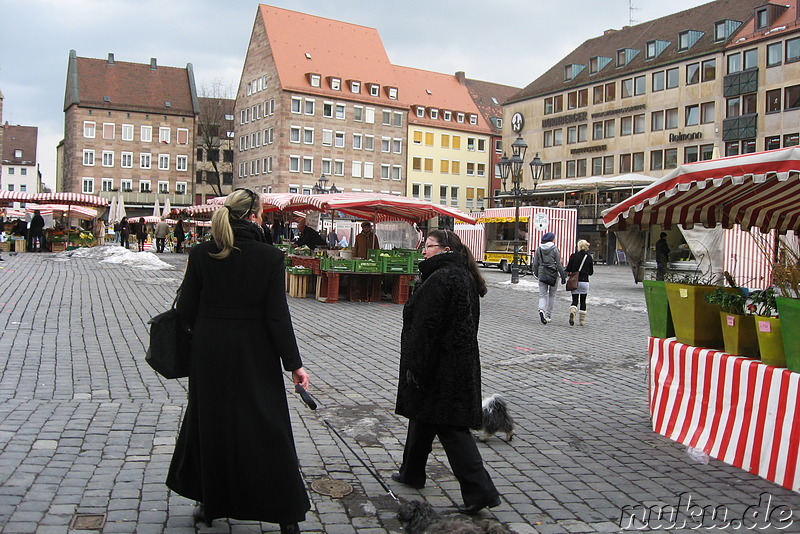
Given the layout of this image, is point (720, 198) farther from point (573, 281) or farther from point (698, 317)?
point (573, 281)

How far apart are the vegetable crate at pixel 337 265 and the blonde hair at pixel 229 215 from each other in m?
13.7

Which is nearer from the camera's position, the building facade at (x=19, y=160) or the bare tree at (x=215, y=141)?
the bare tree at (x=215, y=141)

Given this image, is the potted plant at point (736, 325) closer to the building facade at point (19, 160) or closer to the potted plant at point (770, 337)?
the potted plant at point (770, 337)

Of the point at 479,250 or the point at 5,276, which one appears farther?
the point at 479,250

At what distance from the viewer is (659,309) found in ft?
22.0

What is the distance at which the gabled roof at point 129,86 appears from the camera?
251 feet

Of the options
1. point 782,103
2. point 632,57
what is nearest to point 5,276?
point 782,103

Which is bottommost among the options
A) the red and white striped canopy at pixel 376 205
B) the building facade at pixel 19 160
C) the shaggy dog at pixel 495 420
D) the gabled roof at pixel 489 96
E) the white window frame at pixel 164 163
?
the shaggy dog at pixel 495 420

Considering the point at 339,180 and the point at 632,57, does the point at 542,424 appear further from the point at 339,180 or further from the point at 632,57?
the point at 339,180

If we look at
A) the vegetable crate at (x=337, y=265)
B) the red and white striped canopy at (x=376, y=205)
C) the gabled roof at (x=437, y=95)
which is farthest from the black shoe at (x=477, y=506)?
the gabled roof at (x=437, y=95)

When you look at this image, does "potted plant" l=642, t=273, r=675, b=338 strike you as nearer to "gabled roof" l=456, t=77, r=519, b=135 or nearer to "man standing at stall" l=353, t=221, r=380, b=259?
"man standing at stall" l=353, t=221, r=380, b=259

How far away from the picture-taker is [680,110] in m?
55.1

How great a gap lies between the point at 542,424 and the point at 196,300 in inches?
148

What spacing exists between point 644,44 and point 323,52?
1142 inches
